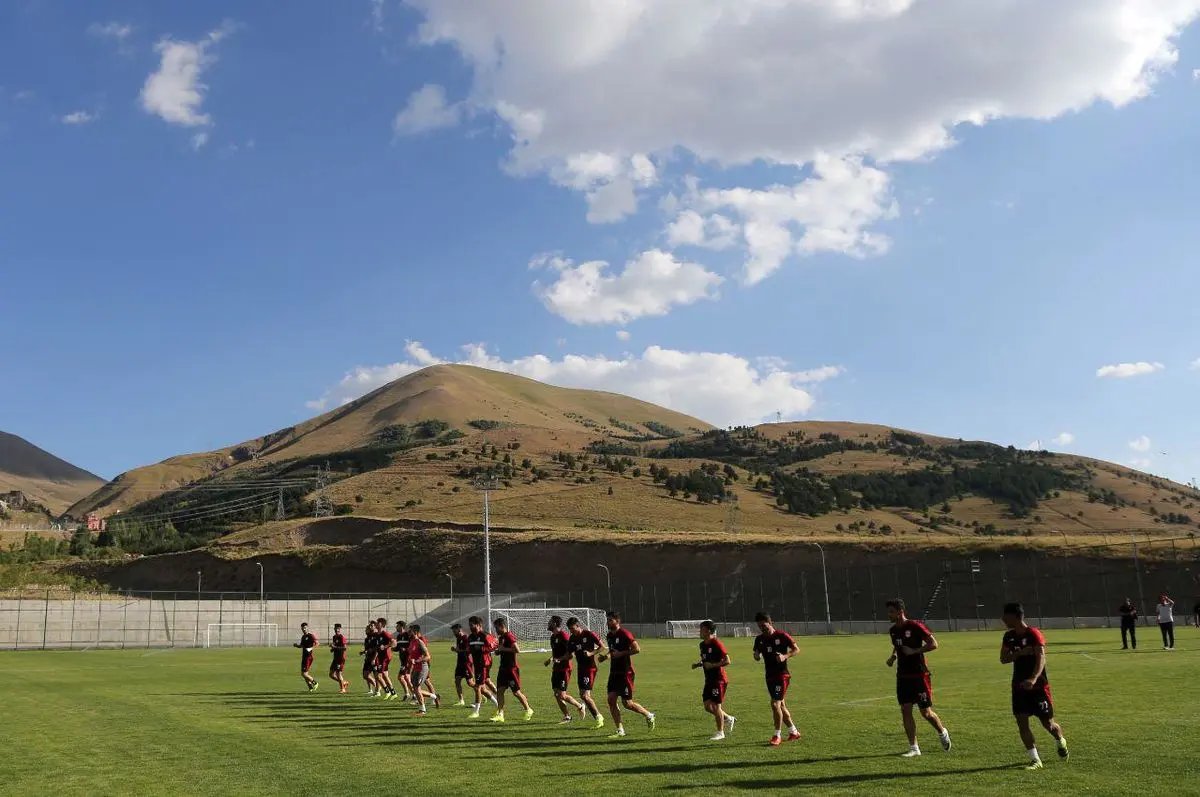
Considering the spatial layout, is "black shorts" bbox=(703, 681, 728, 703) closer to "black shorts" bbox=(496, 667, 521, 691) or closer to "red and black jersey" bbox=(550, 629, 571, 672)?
"red and black jersey" bbox=(550, 629, 571, 672)

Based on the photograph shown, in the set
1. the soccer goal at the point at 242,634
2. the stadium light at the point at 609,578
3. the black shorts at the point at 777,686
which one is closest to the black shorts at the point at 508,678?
the black shorts at the point at 777,686

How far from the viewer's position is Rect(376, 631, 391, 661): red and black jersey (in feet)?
77.0

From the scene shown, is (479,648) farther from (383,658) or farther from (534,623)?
(534,623)

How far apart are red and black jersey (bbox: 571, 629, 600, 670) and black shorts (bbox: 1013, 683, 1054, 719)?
728 cm

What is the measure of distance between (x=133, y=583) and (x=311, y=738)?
112m

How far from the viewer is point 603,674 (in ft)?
104

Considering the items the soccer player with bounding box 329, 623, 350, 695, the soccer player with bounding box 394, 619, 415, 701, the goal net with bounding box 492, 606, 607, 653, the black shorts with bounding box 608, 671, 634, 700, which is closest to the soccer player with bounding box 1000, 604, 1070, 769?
the black shorts with bounding box 608, 671, 634, 700

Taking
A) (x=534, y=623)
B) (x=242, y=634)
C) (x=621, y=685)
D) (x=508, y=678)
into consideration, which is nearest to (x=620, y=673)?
(x=621, y=685)

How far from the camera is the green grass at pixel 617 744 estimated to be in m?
11.3

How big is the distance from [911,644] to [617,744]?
4.80m

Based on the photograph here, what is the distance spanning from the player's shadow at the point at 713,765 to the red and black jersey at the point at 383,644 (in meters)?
12.3

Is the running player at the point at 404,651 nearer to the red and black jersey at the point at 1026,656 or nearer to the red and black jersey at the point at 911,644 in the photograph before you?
the red and black jersey at the point at 911,644

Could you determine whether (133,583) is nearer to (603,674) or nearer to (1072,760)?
(603,674)

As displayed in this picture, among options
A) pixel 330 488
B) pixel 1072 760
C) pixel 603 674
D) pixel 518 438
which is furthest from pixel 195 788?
pixel 518 438
